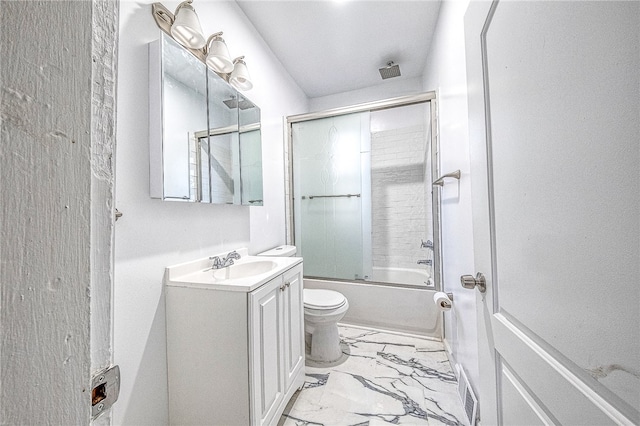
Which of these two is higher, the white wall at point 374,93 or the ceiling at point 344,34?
the ceiling at point 344,34

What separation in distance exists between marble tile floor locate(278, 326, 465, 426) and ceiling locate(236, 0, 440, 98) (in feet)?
8.54

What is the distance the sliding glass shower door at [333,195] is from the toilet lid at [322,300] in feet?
1.64

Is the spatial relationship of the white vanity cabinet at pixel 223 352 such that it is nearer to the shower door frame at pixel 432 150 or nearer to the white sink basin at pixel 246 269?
the white sink basin at pixel 246 269

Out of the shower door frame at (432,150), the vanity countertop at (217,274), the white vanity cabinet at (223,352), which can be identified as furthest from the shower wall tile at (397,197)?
the white vanity cabinet at (223,352)

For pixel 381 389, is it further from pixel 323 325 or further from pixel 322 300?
pixel 322 300

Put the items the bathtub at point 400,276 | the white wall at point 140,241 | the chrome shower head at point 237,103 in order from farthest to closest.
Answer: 1. the bathtub at point 400,276
2. the chrome shower head at point 237,103
3. the white wall at point 140,241

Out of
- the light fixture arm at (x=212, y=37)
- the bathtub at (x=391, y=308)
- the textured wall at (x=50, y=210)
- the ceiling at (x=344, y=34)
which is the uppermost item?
the ceiling at (x=344, y=34)

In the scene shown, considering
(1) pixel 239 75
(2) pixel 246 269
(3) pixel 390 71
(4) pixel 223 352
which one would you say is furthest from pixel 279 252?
(3) pixel 390 71

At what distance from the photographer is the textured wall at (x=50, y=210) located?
0.72ft

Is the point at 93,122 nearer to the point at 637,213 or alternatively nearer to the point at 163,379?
the point at 637,213

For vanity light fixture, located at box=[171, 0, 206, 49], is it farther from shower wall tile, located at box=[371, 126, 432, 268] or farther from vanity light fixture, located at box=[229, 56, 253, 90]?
shower wall tile, located at box=[371, 126, 432, 268]

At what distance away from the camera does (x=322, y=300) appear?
1.87m

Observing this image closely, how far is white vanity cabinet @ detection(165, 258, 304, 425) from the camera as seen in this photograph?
103 cm

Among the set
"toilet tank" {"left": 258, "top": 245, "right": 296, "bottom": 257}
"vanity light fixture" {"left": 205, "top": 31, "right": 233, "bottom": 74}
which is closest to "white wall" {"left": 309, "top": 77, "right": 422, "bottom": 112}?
"vanity light fixture" {"left": 205, "top": 31, "right": 233, "bottom": 74}
